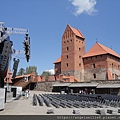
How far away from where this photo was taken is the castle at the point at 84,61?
4534 cm

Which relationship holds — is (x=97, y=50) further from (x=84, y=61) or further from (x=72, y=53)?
(x=72, y=53)

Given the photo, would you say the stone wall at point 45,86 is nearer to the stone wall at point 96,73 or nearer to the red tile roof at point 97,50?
the stone wall at point 96,73

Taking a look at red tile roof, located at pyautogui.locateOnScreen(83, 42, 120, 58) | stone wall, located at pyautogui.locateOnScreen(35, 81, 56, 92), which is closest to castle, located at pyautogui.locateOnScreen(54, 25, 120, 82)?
red tile roof, located at pyautogui.locateOnScreen(83, 42, 120, 58)

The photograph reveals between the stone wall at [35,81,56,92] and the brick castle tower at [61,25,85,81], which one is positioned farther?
the brick castle tower at [61,25,85,81]

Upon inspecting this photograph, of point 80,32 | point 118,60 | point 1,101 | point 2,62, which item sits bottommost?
point 1,101

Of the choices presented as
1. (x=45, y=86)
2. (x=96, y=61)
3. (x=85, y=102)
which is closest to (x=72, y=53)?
(x=96, y=61)

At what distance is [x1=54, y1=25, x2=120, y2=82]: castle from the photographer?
45.3 metres

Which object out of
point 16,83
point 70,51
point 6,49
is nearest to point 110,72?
point 70,51

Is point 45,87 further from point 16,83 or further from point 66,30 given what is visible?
point 66,30

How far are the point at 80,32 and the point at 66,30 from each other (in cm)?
509

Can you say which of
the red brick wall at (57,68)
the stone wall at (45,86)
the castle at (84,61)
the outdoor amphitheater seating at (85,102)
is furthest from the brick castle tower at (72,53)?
the outdoor amphitheater seating at (85,102)

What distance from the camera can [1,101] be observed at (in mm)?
11547

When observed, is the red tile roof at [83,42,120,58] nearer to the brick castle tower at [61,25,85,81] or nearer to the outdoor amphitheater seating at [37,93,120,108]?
the brick castle tower at [61,25,85,81]

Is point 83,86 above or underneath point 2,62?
underneath
